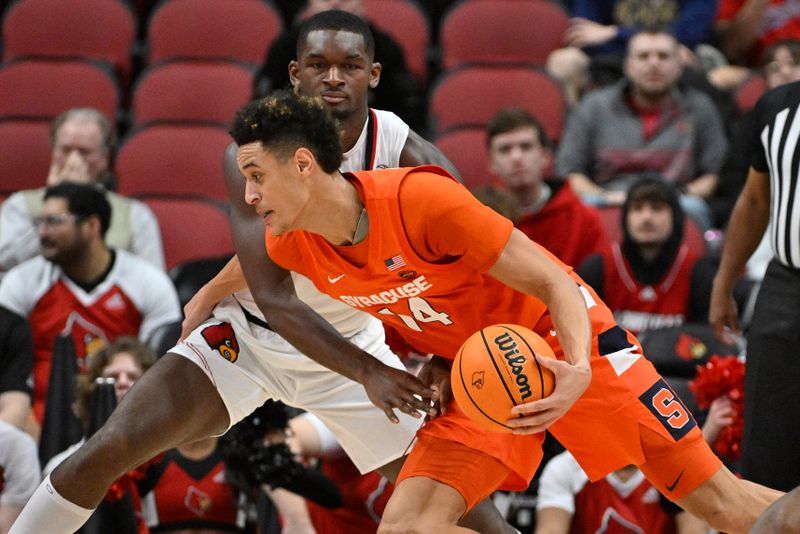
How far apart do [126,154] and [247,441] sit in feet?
10.3

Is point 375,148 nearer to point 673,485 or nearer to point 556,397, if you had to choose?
point 556,397

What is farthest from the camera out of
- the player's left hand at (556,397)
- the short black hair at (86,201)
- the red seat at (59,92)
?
the red seat at (59,92)

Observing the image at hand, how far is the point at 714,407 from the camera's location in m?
5.39

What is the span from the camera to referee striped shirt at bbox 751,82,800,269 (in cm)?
445

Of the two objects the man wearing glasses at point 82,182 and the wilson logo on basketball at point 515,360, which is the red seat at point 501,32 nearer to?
the man wearing glasses at point 82,182

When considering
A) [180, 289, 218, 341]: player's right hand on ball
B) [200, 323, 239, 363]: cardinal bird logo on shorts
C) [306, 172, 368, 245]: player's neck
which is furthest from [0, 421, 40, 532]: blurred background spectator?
[306, 172, 368, 245]: player's neck

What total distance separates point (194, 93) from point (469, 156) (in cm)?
191

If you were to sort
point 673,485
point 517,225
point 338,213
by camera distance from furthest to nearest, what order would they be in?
point 517,225 < point 673,485 < point 338,213

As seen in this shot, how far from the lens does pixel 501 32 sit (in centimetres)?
866

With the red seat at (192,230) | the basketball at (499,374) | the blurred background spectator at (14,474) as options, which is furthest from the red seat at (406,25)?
the basketball at (499,374)

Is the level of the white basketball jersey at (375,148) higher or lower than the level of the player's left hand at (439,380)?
higher

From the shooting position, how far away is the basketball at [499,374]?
3.54m

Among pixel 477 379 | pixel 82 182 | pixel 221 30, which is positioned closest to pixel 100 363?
pixel 82 182

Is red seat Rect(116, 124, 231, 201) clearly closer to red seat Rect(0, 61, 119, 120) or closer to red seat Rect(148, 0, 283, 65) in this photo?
red seat Rect(0, 61, 119, 120)
